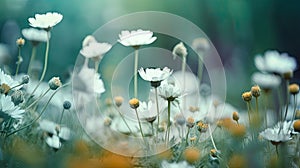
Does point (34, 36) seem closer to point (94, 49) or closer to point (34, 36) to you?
point (34, 36)

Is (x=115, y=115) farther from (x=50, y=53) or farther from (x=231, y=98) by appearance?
(x=50, y=53)

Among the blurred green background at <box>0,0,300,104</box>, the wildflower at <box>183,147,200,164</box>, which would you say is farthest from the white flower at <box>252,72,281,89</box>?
the blurred green background at <box>0,0,300,104</box>

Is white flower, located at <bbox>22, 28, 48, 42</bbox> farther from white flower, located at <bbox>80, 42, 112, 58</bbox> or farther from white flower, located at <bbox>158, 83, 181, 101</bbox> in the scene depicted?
white flower, located at <bbox>158, 83, 181, 101</bbox>

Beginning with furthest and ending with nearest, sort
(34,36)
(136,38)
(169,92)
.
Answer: (34,36), (136,38), (169,92)

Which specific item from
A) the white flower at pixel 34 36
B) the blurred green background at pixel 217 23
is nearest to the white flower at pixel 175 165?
the white flower at pixel 34 36

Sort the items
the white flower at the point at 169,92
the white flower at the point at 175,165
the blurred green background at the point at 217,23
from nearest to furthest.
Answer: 1. the white flower at the point at 175,165
2. the white flower at the point at 169,92
3. the blurred green background at the point at 217,23

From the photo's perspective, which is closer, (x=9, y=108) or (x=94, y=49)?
(x=9, y=108)

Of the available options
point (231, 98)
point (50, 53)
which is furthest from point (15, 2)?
point (231, 98)

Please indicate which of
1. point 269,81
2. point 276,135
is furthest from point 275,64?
point 276,135

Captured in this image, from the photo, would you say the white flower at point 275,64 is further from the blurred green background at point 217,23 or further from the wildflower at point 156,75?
the blurred green background at point 217,23
